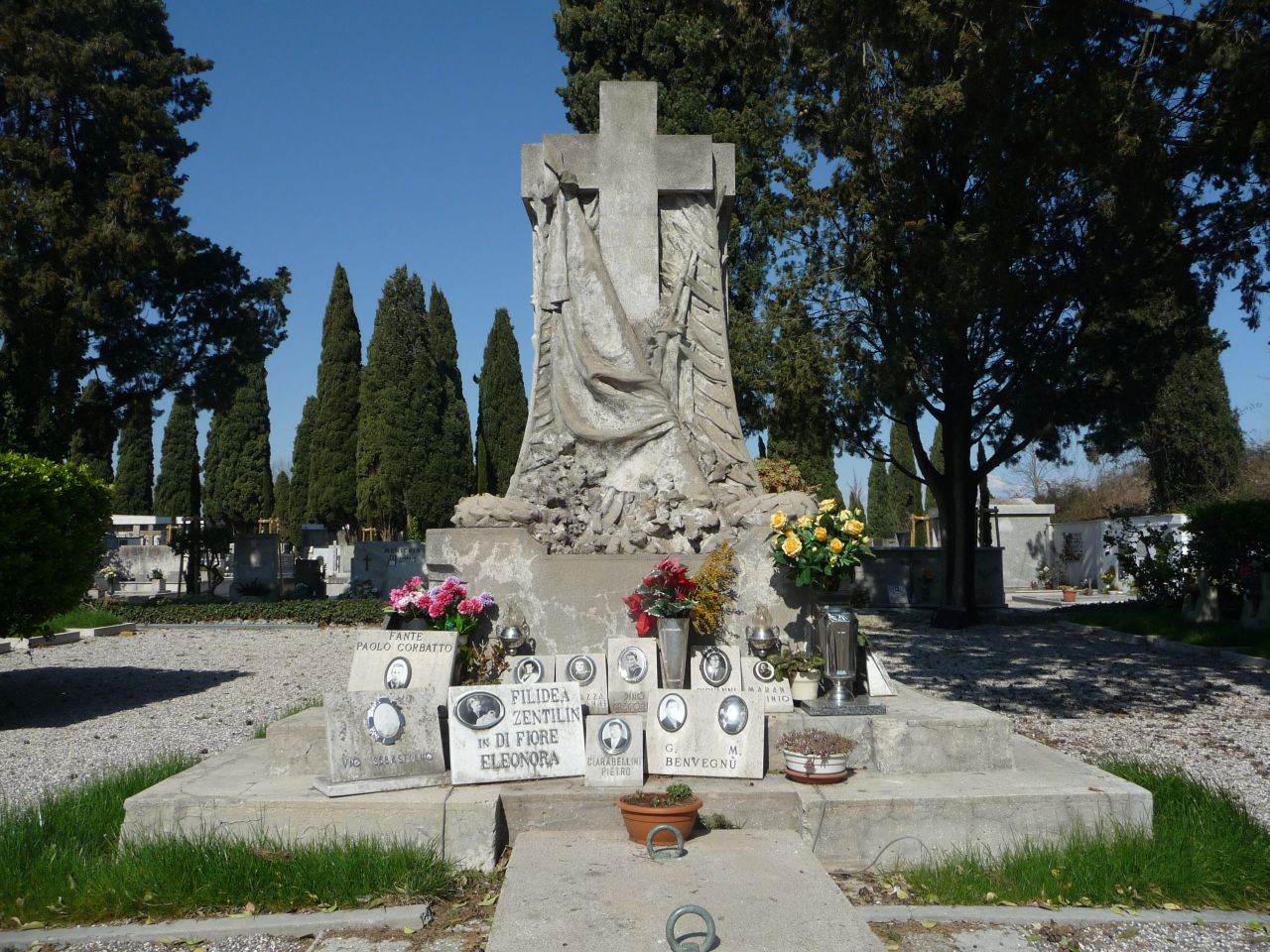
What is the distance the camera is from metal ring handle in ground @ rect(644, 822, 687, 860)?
4.38m

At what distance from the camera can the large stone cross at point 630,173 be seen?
7691mm

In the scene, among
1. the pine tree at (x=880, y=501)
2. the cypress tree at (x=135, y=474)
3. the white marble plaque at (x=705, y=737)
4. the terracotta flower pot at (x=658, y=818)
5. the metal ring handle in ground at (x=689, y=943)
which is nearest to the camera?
the metal ring handle in ground at (x=689, y=943)

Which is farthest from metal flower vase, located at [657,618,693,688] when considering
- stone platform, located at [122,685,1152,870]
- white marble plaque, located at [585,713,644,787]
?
white marble plaque, located at [585,713,644,787]

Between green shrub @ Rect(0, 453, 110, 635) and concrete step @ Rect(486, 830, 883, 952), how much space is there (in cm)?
715

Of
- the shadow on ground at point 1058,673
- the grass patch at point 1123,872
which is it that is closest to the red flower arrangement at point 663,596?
the grass patch at point 1123,872

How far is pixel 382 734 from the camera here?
16.5ft

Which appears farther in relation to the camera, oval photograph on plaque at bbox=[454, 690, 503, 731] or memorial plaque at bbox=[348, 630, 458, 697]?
memorial plaque at bbox=[348, 630, 458, 697]

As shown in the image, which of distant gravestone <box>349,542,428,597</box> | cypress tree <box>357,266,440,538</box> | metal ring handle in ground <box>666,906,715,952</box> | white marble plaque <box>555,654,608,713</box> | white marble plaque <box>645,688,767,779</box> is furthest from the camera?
cypress tree <box>357,266,440,538</box>

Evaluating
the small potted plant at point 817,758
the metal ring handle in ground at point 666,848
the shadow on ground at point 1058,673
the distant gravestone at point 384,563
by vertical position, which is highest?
the distant gravestone at point 384,563

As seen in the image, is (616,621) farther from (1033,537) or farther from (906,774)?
(1033,537)

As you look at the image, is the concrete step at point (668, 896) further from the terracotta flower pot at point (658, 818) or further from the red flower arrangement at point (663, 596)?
the red flower arrangement at point (663, 596)

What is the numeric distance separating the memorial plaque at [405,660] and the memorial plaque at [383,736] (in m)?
0.54

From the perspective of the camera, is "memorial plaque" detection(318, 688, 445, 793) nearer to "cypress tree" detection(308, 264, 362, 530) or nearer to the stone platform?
the stone platform

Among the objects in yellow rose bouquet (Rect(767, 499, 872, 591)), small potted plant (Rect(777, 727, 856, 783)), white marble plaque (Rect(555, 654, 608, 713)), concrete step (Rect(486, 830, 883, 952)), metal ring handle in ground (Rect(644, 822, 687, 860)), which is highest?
yellow rose bouquet (Rect(767, 499, 872, 591))
